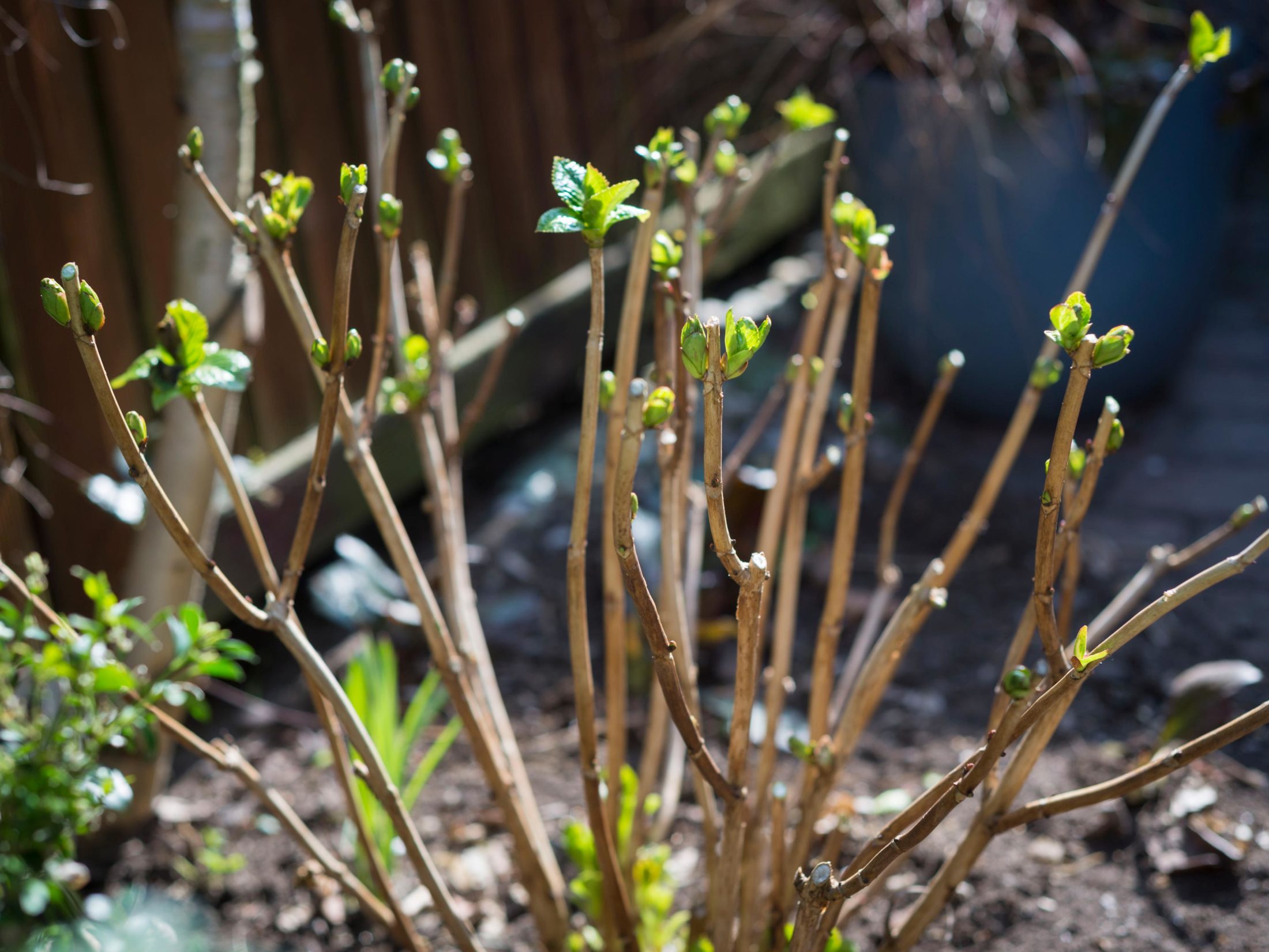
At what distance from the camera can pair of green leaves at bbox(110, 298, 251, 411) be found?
848 millimetres

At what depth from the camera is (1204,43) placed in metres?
1.05

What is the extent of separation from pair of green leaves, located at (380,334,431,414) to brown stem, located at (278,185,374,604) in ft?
0.86

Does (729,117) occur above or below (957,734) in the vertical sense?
above

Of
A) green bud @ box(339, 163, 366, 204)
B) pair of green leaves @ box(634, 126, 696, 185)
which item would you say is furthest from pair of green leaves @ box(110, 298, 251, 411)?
pair of green leaves @ box(634, 126, 696, 185)

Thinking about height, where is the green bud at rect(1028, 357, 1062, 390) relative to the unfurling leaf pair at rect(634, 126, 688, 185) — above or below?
below

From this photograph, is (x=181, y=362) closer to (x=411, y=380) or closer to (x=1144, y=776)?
(x=411, y=380)

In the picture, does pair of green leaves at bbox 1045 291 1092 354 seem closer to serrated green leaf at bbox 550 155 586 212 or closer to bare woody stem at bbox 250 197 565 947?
serrated green leaf at bbox 550 155 586 212

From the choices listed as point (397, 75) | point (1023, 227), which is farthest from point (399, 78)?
point (1023, 227)

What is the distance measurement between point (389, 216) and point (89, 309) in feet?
1.01

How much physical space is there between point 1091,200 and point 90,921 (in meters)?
2.69

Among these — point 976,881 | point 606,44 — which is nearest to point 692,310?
point 976,881

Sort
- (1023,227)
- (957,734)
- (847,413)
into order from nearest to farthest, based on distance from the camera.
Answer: (847,413) < (957,734) < (1023,227)

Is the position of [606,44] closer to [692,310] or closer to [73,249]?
[73,249]

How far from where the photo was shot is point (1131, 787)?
0.89 m
